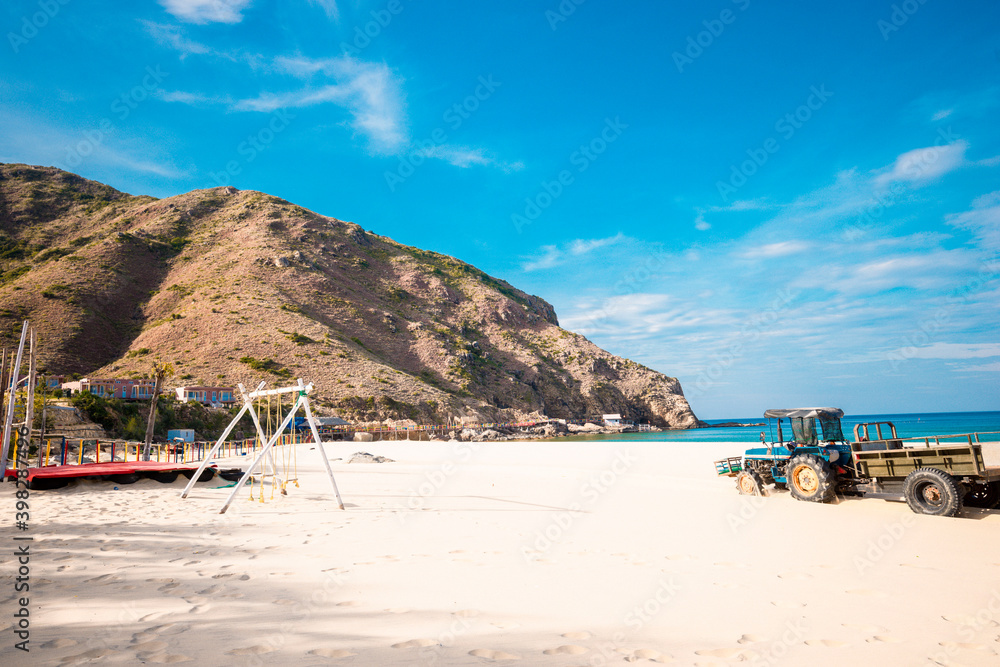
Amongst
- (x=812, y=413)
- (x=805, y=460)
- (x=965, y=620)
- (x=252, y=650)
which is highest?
(x=812, y=413)

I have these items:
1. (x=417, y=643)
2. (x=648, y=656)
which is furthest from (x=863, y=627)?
(x=417, y=643)

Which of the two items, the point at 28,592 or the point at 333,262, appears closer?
the point at 28,592

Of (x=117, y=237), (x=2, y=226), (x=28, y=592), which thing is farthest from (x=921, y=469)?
(x=2, y=226)

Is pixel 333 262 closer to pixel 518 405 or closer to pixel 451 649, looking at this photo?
pixel 518 405

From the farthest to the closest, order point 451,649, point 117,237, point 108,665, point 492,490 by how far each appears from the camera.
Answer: point 117,237
point 492,490
point 451,649
point 108,665

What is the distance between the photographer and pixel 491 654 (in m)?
3.70

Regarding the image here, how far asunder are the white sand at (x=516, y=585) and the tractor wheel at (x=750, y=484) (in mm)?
1172

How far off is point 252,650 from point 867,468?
11161 millimetres

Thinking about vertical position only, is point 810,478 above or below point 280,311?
below

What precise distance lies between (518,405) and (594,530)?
87.7 m

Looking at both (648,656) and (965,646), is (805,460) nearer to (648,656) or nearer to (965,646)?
(965,646)

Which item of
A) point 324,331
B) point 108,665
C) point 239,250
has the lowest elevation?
point 108,665

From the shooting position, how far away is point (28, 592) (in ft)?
16.7

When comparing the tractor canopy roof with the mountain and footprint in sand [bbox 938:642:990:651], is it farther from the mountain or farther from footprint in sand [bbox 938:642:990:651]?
the mountain
